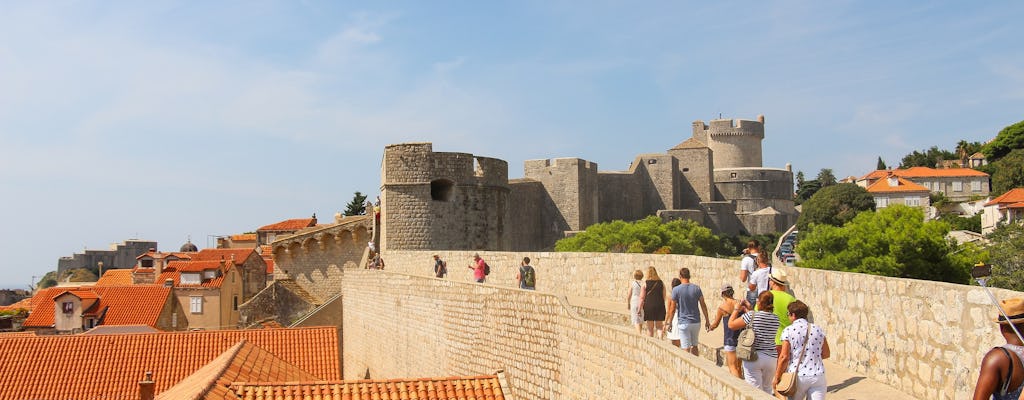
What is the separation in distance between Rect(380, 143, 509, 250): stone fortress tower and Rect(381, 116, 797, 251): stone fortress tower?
2 centimetres

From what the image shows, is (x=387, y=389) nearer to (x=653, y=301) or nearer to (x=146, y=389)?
(x=653, y=301)

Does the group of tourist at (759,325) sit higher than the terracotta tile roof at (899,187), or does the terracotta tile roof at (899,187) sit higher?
the terracotta tile roof at (899,187)

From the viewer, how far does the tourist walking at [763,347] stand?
6605mm

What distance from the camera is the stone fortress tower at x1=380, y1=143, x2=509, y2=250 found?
23.7 metres

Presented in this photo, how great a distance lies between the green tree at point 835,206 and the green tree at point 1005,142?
52.9ft

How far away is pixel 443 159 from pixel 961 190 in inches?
2130

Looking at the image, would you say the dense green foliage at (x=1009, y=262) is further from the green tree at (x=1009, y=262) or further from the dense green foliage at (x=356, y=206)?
the dense green foliage at (x=356, y=206)

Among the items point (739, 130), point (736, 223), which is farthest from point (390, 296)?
point (739, 130)

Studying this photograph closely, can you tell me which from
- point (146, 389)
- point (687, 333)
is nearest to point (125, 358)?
point (146, 389)

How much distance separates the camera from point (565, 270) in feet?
51.2

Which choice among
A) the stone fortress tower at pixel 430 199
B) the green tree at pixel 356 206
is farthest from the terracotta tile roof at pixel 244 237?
the stone fortress tower at pixel 430 199

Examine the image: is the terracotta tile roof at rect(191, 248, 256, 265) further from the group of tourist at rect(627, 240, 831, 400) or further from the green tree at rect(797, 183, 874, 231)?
the group of tourist at rect(627, 240, 831, 400)

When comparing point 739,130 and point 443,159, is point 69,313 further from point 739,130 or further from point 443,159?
point 739,130

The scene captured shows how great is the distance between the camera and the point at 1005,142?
68.9 m
